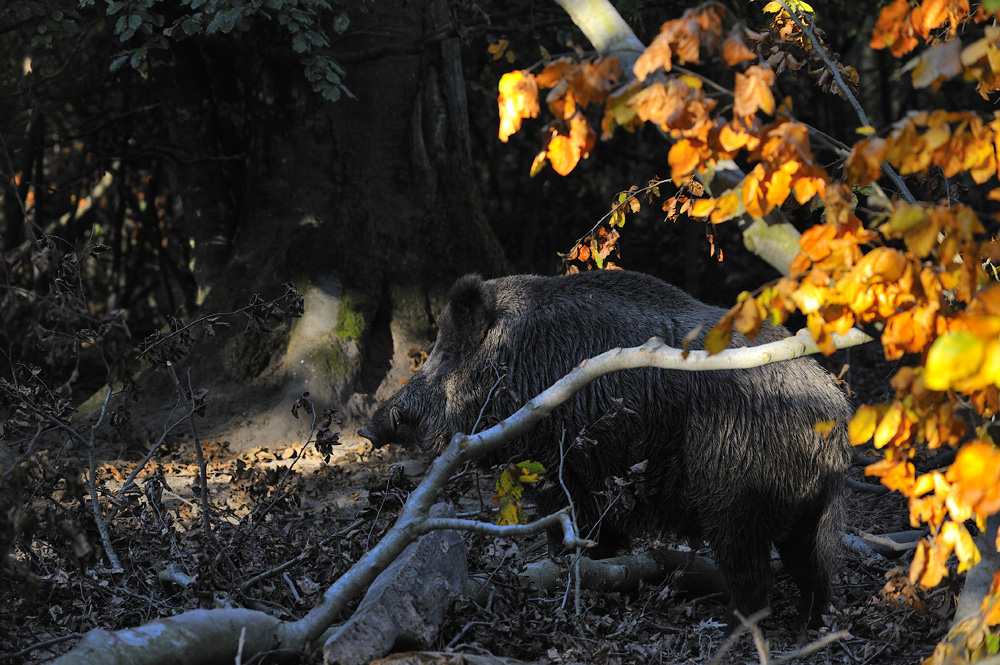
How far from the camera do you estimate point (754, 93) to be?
2.55 metres

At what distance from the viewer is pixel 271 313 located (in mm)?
4723

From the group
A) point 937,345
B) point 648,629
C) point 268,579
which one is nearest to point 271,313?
point 268,579

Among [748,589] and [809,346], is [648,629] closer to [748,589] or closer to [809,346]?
[748,589]

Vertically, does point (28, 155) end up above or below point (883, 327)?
above

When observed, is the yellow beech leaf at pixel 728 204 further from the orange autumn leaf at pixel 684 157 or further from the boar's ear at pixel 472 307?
the boar's ear at pixel 472 307

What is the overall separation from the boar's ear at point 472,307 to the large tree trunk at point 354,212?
8.18 feet

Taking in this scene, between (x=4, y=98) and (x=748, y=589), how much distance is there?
26.2 ft

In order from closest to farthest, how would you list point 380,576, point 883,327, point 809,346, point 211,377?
point 883,327 < point 809,346 < point 380,576 < point 211,377

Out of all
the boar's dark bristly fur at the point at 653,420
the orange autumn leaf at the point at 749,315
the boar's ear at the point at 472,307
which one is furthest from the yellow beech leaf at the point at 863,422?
the boar's ear at the point at 472,307

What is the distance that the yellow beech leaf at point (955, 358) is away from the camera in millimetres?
1979

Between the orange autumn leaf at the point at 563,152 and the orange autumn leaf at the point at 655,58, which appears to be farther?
the orange autumn leaf at the point at 563,152

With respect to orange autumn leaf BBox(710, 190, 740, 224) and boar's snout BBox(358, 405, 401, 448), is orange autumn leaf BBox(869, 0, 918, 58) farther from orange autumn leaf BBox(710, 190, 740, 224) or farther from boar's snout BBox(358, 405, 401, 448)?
boar's snout BBox(358, 405, 401, 448)

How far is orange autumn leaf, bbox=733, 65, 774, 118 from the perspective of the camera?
2.52 m

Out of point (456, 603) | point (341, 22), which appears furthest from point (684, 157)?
point (341, 22)
